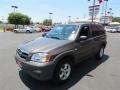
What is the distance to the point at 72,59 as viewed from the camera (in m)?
5.39

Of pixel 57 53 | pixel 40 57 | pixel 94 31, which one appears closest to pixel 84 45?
pixel 94 31

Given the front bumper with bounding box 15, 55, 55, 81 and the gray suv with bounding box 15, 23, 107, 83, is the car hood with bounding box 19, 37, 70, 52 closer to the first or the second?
the gray suv with bounding box 15, 23, 107, 83

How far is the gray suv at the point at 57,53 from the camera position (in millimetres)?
4453

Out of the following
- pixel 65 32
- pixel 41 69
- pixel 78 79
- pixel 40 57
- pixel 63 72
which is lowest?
pixel 78 79

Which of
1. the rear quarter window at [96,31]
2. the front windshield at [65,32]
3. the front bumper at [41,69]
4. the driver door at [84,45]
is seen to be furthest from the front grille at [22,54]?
the rear quarter window at [96,31]

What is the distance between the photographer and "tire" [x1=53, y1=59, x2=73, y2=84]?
4771 mm

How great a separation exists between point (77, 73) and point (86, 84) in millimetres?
1012

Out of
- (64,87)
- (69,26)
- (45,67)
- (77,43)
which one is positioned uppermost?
(69,26)

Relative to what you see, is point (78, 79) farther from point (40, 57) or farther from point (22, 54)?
point (22, 54)

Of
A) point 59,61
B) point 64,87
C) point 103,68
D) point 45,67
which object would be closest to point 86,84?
point 64,87

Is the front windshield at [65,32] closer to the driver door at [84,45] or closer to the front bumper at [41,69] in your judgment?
the driver door at [84,45]

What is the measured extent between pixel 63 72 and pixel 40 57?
99cm

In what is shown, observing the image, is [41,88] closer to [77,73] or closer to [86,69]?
[77,73]

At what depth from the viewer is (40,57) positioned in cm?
450
